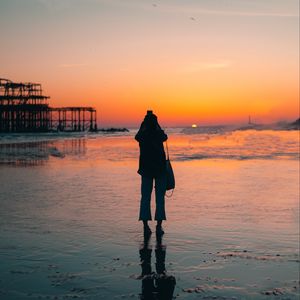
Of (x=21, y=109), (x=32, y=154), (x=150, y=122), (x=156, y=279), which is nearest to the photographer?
(x=156, y=279)

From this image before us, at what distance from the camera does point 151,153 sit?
6719 mm

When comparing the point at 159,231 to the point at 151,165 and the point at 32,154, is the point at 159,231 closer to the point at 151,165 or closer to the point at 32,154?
the point at 151,165

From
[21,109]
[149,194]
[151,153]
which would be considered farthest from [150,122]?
[21,109]

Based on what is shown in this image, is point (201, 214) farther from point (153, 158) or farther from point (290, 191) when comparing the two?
point (290, 191)

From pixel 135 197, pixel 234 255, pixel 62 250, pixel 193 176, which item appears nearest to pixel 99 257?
pixel 62 250

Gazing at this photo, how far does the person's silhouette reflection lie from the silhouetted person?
122 centimetres

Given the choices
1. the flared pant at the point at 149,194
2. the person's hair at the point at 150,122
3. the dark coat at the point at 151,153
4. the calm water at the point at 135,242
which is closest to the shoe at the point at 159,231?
the calm water at the point at 135,242

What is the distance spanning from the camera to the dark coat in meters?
6.66

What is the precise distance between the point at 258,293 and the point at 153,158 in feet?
10.2

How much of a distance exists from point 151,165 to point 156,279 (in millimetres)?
2565

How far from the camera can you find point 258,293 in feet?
12.9

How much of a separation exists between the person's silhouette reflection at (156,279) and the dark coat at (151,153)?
1.44 m

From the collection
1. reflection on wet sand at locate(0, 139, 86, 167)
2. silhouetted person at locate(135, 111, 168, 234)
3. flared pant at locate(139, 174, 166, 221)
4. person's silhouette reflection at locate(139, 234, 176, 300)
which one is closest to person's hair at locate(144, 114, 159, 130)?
silhouetted person at locate(135, 111, 168, 234)

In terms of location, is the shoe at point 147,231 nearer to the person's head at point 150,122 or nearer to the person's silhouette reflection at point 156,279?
the person's silhouette reflection at point 156,279
